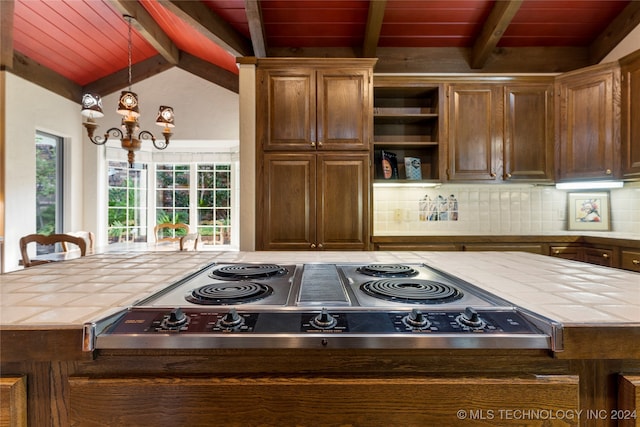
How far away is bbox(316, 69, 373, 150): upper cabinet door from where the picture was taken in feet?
8.59

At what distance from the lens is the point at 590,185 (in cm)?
275

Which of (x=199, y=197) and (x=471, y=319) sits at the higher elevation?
(x=199, y=197)

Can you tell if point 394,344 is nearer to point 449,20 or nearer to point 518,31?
point 449,20

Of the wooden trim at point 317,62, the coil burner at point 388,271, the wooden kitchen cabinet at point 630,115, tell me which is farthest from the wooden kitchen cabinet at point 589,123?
the coil burner at point 388,271

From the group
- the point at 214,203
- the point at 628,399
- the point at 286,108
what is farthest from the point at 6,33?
the point at 628,399

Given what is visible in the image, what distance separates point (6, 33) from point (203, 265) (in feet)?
13.1

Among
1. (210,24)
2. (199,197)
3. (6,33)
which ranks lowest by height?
(199,197)

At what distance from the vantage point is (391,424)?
0.63m

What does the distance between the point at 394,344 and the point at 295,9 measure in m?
2.91

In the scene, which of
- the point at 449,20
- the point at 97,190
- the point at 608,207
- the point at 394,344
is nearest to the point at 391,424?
the point at 394,344

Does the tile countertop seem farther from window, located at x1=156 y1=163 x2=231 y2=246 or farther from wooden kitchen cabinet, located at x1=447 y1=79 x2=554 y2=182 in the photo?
window, located at x1=156 y1=163 x2=231 y2=246

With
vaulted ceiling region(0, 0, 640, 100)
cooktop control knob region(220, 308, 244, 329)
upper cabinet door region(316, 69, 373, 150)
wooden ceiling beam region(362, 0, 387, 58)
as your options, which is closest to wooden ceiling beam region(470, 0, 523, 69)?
vaulted ceiling region(0, 0, 640, 100)

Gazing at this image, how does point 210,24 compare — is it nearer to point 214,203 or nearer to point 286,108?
point 286,108

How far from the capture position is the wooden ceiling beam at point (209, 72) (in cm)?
451
